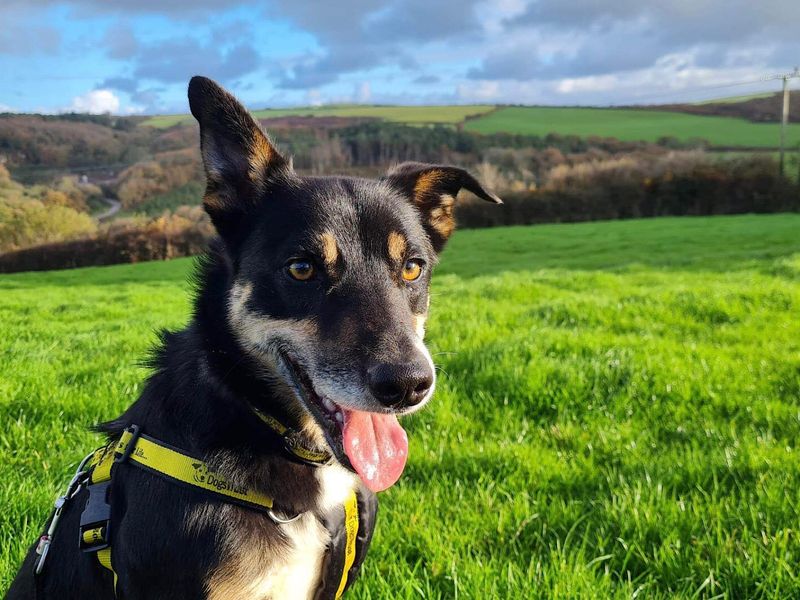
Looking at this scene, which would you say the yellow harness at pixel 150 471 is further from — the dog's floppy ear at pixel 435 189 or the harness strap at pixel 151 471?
the dog's floppy ear at pixel 435 189

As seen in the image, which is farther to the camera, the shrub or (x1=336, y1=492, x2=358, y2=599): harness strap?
the shrub

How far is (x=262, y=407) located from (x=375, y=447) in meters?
0.55

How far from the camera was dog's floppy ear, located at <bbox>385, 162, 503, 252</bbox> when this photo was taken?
3557mm

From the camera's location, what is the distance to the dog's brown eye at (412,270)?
3072mm

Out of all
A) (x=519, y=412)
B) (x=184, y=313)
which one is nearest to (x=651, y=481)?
(x=519, y=412)

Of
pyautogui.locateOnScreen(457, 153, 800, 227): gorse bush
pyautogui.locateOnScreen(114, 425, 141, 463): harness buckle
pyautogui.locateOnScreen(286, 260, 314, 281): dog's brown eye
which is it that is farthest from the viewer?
pyautogui.locateOnScreen(457, 153, 800, 227): gorse bush

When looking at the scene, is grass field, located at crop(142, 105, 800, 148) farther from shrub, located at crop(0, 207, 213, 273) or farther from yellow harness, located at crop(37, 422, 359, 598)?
yellow harness, located at crop(37, 422, 359, 598)

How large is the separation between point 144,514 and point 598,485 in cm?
276

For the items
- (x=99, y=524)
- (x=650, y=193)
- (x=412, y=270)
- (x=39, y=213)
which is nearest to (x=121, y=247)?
(x=39, y=213)

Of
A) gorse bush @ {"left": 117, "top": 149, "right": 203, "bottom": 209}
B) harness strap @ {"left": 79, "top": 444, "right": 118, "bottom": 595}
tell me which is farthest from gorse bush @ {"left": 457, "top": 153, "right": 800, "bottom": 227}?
harness strap @ {"left": 79, "top": 444, "right": 118, "bottom": 595}

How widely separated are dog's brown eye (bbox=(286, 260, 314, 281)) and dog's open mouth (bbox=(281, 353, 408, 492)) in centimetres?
39

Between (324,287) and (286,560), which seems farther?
(324,287)

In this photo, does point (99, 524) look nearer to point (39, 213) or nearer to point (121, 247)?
point (39, 213)

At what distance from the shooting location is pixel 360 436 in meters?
2.60
